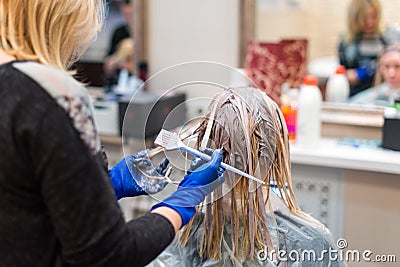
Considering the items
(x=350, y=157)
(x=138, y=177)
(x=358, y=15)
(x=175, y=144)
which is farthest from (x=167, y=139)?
(x=358, y=15)

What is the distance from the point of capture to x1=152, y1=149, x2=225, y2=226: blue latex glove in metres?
1.07

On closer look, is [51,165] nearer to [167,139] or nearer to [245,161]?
[167,139]

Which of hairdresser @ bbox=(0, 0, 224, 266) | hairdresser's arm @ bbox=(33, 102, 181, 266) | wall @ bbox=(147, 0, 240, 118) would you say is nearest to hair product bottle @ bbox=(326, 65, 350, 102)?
wall @ bbox=(147, 0, 240, 118)

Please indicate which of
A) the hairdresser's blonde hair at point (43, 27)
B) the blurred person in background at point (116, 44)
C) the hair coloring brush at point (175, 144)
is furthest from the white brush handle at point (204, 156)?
the blurred person in background at point (116, 44)

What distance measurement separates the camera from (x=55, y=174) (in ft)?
2.79

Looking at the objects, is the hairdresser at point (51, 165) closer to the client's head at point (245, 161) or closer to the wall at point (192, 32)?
the client's head at point (245, 161)

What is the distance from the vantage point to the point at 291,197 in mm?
1445

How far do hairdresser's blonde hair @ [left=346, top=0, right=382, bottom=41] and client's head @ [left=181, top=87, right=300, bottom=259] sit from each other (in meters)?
1.15

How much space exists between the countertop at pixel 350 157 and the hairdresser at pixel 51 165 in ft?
3.88

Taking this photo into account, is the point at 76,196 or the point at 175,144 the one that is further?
the point at 175,144

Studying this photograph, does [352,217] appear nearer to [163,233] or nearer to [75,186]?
[163,233]

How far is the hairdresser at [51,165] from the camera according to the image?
A: 2.79 ft

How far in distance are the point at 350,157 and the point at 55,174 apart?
4.66ft

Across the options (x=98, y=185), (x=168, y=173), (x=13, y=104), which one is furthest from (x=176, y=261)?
(x=13, y=104)
